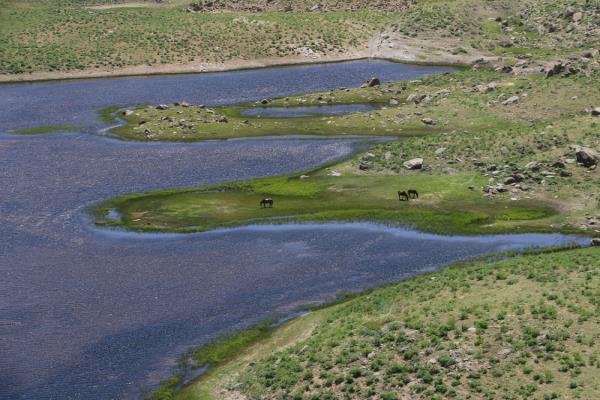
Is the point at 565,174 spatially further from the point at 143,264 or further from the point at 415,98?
the point at 415,98

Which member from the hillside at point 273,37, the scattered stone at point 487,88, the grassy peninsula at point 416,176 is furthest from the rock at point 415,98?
the hillside at point 273,37

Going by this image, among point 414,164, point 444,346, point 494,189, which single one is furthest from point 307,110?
point 444,346

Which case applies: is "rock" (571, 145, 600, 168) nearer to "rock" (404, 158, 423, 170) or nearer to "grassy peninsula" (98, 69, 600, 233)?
"grassy peninsula" (98, 69, 600, 233)

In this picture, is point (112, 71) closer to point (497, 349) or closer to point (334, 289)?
point (334, 289)

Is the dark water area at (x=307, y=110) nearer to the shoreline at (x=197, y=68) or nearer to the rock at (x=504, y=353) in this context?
the shoreline at (x=197, y=68)

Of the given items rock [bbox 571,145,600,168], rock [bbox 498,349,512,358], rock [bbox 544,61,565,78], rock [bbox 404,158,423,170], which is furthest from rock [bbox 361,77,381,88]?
rock [bbox 498,349,512,358]
